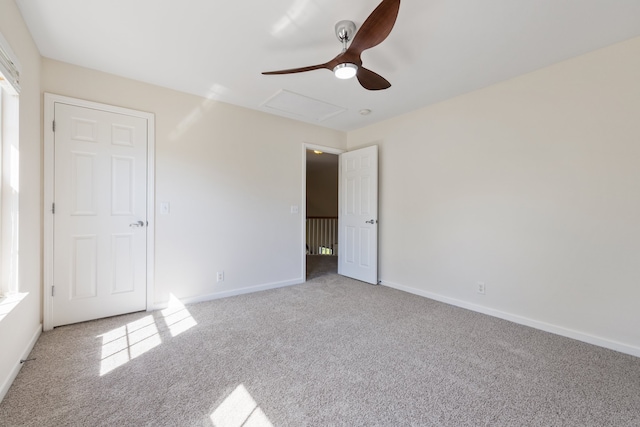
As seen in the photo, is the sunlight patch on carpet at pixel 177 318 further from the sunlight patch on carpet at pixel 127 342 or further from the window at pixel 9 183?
the window at pixel 9 183

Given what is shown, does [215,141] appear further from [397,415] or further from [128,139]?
[397,415]

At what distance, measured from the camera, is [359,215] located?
4316 millimetres

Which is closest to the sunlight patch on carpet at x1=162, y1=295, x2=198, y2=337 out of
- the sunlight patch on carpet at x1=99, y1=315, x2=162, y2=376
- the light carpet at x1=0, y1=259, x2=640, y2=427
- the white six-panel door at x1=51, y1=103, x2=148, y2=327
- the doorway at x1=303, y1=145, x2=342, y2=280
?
the light carpet at x1=0, y1=259, x2=640, y2=427

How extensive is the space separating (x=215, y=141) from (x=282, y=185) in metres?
1.06

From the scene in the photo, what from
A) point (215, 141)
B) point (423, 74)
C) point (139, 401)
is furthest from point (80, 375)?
point (423, 74)

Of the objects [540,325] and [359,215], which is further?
[359,215]

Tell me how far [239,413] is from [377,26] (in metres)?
2.33

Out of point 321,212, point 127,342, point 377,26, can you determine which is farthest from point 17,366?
point 321,212

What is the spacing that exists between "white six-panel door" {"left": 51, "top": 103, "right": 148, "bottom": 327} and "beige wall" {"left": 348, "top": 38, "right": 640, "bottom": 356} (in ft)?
10.8

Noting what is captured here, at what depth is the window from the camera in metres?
1.79

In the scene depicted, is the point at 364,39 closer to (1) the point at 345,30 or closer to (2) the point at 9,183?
(1) the point at 345,30

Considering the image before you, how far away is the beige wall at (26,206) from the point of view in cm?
170

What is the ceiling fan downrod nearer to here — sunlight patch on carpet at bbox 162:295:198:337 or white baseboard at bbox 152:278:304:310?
sunlight patch on carpet at bbox 162:295:198:337

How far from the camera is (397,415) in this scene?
1497 millimetres
